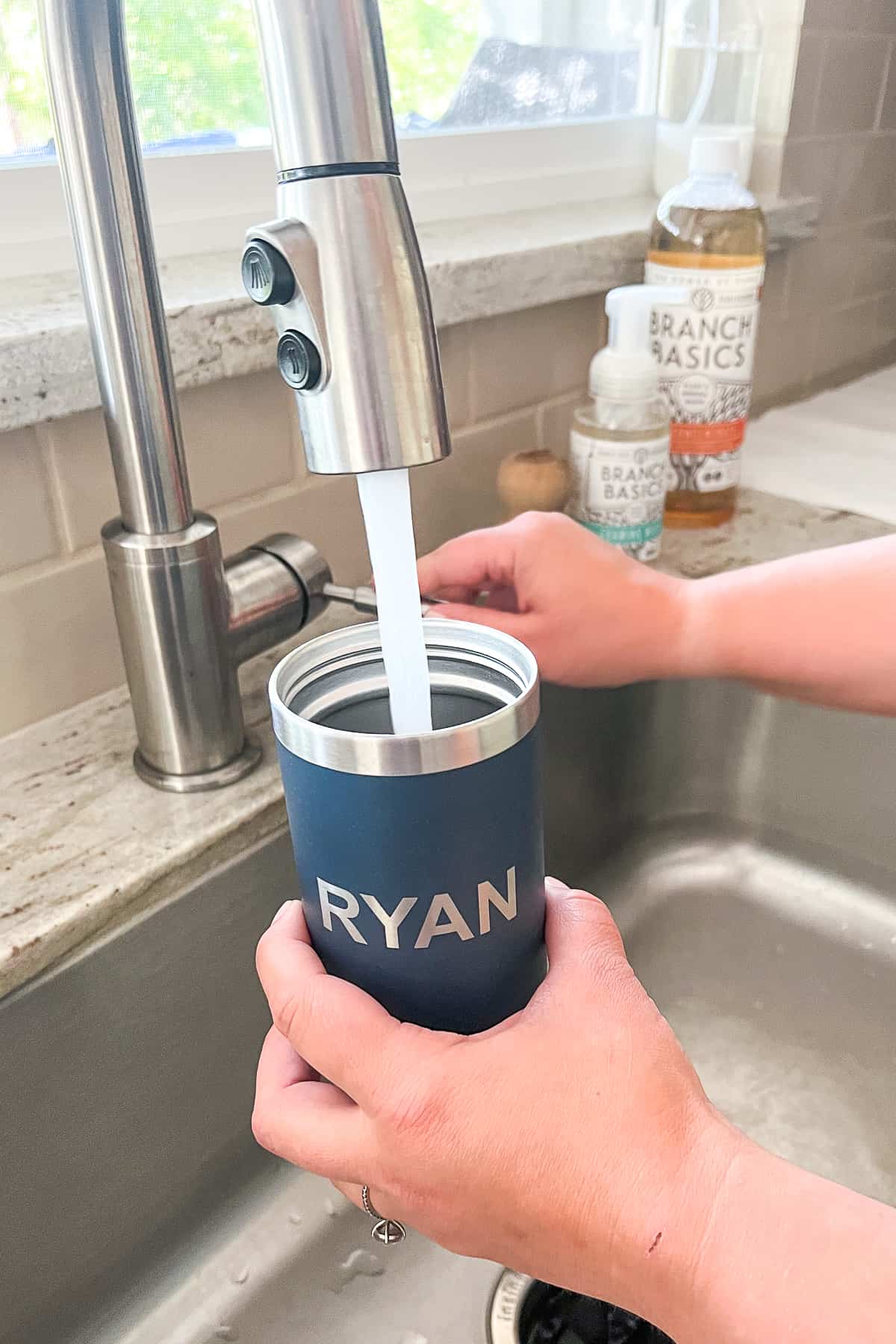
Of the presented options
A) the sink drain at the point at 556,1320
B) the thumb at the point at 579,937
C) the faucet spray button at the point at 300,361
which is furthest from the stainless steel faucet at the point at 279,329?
the sink drain at the point at 556,1320

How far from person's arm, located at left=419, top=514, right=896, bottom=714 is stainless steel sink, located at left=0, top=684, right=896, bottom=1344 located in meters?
0.06

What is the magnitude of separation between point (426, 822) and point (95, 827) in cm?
24

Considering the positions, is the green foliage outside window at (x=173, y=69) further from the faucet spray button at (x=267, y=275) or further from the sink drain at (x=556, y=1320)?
the sink drain at (x=556, y=1320)

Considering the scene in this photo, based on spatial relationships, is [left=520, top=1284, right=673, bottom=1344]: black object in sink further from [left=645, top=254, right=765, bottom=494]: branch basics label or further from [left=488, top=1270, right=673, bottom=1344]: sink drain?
[left=645, top=254, right=765, bottom=494]: branch basics label

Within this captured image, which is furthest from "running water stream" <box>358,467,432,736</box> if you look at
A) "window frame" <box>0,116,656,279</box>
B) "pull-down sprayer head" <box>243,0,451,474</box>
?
"window frame" <box>0,116,656,279</box>

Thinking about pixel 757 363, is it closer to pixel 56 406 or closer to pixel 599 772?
pixel 599 772

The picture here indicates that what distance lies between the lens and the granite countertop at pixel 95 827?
1.28 ft

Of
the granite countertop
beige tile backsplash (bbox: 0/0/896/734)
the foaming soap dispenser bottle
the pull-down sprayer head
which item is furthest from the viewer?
the foaming soap dispenser bottle

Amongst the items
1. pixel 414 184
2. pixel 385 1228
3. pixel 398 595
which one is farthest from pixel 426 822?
pixel 414 184

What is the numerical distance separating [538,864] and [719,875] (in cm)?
42

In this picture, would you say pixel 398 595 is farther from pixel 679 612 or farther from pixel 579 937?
pixel 679 612

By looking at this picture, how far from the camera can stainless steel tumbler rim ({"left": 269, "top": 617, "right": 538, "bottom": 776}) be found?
25 cm

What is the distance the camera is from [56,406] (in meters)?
0.46

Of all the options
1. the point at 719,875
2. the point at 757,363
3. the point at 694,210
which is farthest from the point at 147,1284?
the point at 757,363
